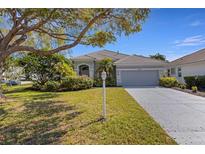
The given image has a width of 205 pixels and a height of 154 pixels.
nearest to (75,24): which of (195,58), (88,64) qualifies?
(195,58)

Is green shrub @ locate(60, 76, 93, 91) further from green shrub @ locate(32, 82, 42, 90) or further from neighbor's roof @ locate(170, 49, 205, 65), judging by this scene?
neighbor's roof @ locate(170, 49, 205, 65)

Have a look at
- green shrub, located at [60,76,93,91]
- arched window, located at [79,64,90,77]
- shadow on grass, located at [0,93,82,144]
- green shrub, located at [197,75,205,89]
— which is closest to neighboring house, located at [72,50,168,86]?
arched window, located at [79,64,90,77]

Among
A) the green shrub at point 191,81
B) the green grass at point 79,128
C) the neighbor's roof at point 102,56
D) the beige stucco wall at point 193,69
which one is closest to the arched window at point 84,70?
the neighbor's roof at point 102,56

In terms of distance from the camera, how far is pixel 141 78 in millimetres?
23641

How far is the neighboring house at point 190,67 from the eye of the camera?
727 inches

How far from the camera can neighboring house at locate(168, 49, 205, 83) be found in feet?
60.5

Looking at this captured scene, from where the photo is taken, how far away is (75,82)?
61.4ft

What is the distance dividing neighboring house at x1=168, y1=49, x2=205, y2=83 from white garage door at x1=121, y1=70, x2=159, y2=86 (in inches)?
103

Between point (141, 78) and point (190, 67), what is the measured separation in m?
5.71

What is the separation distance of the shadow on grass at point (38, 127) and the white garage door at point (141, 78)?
1572cm

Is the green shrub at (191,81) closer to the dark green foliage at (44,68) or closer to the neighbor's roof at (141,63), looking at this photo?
the neighbor's roof at (141,63)
